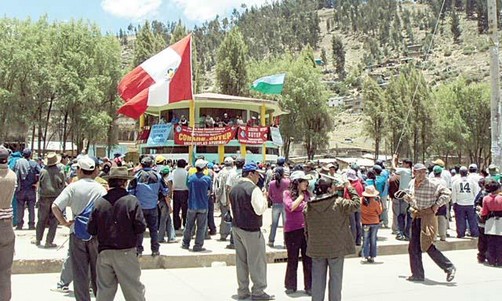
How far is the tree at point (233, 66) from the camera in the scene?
48281 millimetres

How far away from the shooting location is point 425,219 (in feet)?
25.2

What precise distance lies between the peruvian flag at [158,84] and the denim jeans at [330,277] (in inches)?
284

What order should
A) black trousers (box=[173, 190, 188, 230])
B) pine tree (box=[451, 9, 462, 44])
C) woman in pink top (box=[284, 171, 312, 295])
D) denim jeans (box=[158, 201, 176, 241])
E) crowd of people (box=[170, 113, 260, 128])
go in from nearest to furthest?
woman in pink top (box=[284, 171, 312, 295])
denim jeans (box=[158, 201, 176, 241])
black trousers (box=[173, 190, 188, 230])
crowd of people (box=[170, 113, 260, 128])
pine tree (box=[451, 9, 462, 44])

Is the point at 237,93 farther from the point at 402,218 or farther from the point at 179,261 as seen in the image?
the point at 179,261

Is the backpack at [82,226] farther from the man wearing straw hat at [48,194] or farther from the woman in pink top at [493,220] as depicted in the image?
the woman in pink top at [493,220]

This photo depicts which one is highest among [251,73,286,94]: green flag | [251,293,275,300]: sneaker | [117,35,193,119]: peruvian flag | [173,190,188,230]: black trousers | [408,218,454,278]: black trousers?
[251,73,286,94]: green flag

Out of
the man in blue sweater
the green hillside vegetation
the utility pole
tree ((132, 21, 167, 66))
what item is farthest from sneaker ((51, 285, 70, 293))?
tree ((132, 21, 167, 66))

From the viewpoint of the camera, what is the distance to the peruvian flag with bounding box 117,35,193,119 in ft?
39.6

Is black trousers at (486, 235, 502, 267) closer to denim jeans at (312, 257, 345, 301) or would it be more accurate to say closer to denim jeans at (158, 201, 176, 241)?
denim jeans at (312, 257, 345, 301)

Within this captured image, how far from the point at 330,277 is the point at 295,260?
1322 mm

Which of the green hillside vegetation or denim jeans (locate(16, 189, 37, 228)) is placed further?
the green hillside vegetation

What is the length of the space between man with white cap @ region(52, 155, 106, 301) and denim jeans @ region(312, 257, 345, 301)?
2.57 metres

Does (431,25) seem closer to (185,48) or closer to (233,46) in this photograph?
(233,46)

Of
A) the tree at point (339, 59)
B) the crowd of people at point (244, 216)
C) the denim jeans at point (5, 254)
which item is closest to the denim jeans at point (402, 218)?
the crowd of people at point (244, 216)
